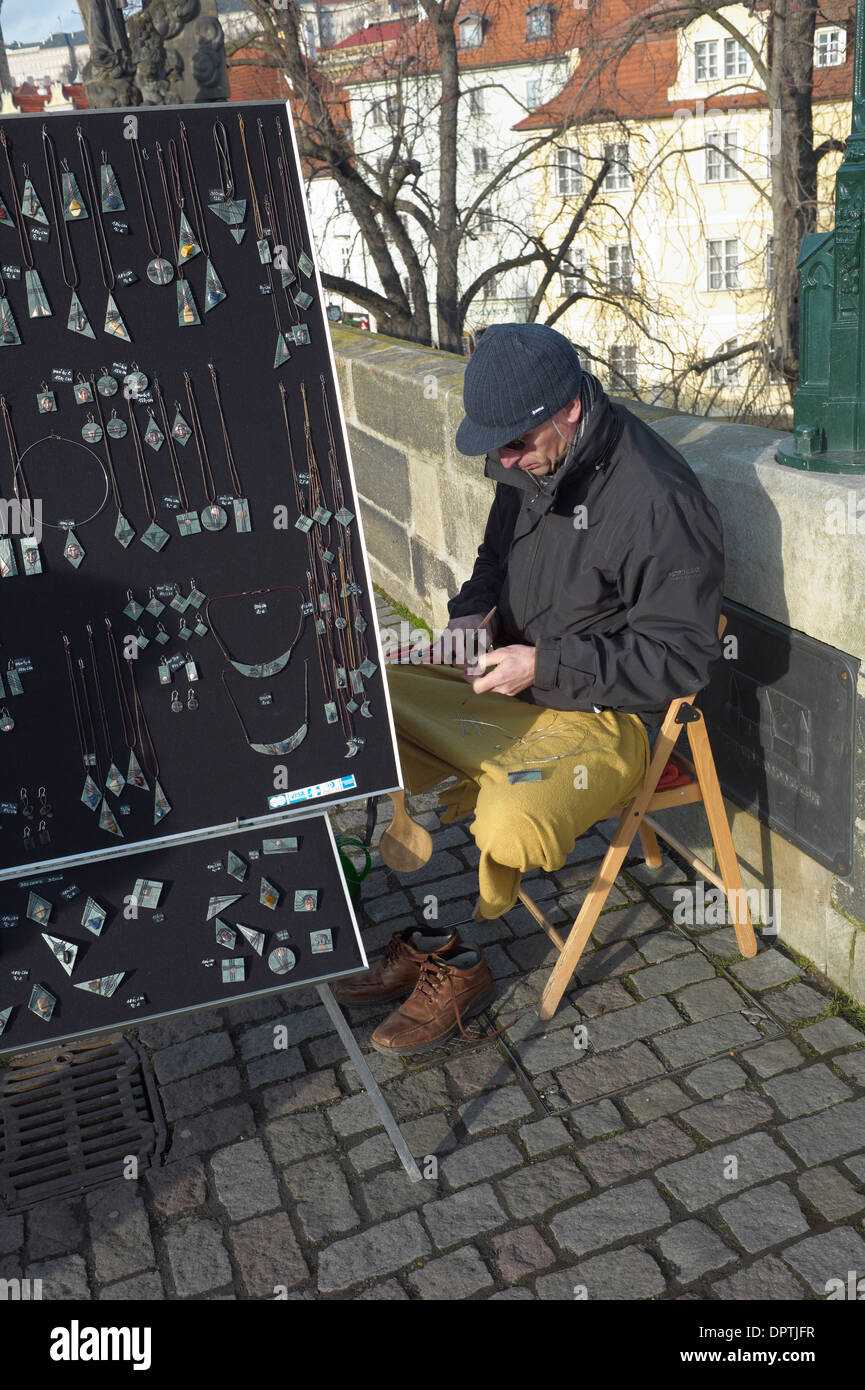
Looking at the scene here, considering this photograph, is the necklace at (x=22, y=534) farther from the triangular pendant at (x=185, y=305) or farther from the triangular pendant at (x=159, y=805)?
the triangular pendant at (x=159, y=805)

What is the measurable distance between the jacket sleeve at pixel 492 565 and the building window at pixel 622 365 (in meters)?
7.54

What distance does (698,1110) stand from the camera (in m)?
3.07

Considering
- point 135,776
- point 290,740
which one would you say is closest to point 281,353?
point 290,740

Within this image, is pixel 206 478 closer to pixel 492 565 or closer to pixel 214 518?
pixel 214 518

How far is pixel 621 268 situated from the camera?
40.5 feet

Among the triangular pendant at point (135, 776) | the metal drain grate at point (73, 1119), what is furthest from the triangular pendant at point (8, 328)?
the metal drain grate at point (73, 1119)

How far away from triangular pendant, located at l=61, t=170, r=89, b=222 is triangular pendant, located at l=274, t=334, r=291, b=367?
0.46 meters

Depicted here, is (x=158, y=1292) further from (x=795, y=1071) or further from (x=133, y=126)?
(x=133, y=126)

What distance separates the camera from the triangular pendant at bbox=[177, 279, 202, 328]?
99.1 inches

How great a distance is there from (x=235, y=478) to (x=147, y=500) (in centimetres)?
20

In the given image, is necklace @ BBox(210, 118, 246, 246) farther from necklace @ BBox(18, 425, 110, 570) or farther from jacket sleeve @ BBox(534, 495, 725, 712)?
jacket sleeve @ BBox(534, 495, 725, 712)

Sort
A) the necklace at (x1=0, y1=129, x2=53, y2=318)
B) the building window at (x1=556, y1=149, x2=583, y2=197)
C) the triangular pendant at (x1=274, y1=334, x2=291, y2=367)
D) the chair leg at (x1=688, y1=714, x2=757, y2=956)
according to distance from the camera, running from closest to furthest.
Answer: the necklace at (x1=0, y1=129, x2=53, y2=318)
the triangular pendant at (x1=274, y1=334, x2=291, y2=367)
the chair leg at (x1=688, y1=714, x2=757, y2=956)
the building window at (x1=556, y1=149, x2=583, y2=197)

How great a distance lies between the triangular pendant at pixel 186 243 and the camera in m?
2.51

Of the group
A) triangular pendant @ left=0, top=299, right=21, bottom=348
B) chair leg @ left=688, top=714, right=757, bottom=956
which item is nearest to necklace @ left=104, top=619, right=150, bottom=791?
triangular pendant @ left=0, top=299, right=21, bottom=348
